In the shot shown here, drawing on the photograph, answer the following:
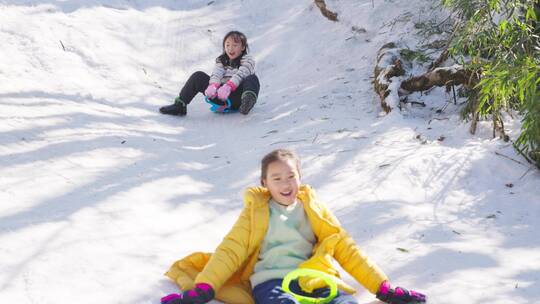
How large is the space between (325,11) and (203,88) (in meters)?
2.84

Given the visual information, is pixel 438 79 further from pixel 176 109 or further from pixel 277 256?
pixel 277 256

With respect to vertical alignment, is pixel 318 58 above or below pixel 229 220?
above

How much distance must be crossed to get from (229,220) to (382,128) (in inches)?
78.2

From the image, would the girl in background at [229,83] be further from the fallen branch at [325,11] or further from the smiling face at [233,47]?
the fallen branch at [325,11]

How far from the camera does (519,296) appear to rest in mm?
2627

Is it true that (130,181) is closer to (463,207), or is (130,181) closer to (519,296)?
(463,207)

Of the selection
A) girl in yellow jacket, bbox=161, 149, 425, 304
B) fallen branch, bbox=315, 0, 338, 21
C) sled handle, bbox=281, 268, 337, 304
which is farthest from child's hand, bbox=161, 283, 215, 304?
fallen branch, bbox=315, 0, 338, 21

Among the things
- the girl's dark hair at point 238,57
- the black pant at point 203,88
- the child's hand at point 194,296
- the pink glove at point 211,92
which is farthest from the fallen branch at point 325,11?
the child's hand at point 194,296

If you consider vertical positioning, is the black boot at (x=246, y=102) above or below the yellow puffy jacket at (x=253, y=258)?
above

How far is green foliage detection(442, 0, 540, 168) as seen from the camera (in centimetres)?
366

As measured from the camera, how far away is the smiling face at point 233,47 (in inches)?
241

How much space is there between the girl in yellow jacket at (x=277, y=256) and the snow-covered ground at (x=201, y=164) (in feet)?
0.53

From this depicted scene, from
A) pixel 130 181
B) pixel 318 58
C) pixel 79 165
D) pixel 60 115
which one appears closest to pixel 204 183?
pixel 130 181

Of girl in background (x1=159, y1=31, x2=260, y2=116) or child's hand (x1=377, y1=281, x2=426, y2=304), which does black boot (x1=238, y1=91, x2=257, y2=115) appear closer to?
girl in background (x1=159, y1=31, x2=260, y2=116)
